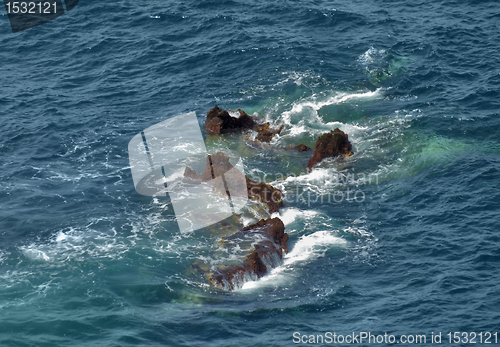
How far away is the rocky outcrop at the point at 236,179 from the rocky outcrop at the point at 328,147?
16.5ft

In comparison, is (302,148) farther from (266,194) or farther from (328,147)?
(266,194)

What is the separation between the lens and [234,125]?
2101 inches

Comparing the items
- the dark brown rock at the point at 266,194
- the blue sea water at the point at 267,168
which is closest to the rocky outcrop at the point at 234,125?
the blue sea water at the point at 267,168

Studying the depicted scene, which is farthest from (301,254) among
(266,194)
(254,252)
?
(266,194)

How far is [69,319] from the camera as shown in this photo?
3312 centimetres

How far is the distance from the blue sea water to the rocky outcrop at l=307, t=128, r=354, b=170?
3.04 feet

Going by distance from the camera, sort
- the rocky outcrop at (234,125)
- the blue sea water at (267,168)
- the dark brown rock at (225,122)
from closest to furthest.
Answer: the blue sea water at (267,168)
the rocky outcrop at (234,125)
the dark brown rock at (225,122)

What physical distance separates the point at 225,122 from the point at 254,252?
18646 millimetres

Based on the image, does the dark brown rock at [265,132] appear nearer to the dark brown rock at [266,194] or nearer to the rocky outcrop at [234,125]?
the rocky outcrop at [234,125]

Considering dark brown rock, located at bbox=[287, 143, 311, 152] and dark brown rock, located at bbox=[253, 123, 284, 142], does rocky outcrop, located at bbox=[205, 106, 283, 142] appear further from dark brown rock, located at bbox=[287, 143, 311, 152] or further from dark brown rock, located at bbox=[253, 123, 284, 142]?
dark brown rock, located at bbox=[287, 143, 311, 152]

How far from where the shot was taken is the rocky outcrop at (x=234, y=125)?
172 ft

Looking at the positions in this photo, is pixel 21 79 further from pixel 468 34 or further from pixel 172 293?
pixel 468 34

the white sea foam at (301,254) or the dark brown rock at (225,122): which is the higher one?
the dark brown rock at (225,122)

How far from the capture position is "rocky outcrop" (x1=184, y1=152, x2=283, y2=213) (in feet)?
142
